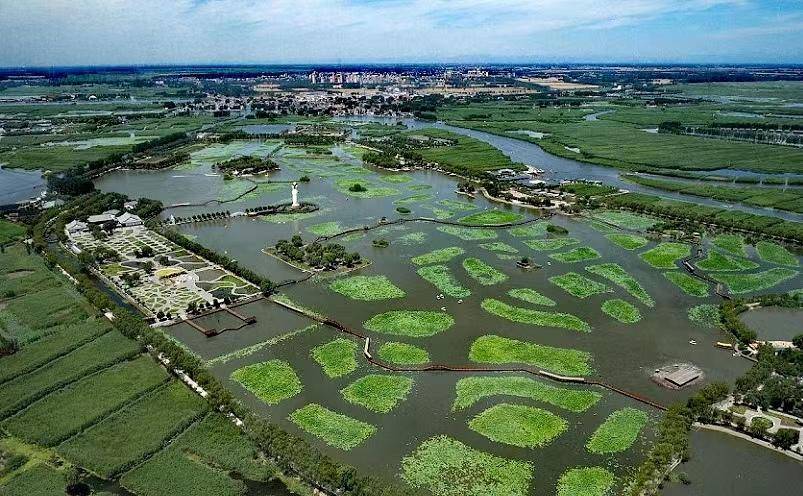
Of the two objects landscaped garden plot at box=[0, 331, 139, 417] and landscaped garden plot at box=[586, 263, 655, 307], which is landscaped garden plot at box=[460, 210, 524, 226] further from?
landscaped garden plot at box=[0, 331, 139, 417]

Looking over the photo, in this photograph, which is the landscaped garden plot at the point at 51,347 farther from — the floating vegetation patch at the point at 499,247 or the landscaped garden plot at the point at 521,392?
the floating vegetation patch at the point at 499,247

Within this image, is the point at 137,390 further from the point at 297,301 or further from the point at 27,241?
the point at 27,241

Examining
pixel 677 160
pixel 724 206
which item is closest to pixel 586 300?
pixel 724 206

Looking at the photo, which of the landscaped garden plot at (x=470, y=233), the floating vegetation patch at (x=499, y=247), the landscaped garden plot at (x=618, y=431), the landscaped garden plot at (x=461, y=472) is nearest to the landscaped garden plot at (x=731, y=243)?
the floating vegetation patch at (x=499, y=247)

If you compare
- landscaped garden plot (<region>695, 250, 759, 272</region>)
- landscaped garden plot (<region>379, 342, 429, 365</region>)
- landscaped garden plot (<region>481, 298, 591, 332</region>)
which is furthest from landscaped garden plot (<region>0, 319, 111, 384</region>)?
landscaped garden plot (<region>695, 250, 759, 272</region>)

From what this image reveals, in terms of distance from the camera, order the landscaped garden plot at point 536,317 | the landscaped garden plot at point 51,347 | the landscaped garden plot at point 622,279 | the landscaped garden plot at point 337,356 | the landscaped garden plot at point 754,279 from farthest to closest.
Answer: the landscaped garden plot at point 754,279
the landscaped garden plot at point 622,279
the landscaped garden plot at point 536,317
the landscaped garden plot at point 337,356
the landscaped garden plot at point 51,347

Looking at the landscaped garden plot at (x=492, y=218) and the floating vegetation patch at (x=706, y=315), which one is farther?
the landscaped garden plot at (x=492, y=218)
